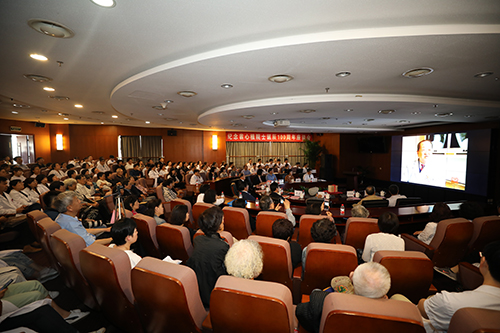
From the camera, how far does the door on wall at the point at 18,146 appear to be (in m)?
10.1

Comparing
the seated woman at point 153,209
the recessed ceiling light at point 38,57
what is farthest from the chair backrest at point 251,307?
the recessed ceiling light at point 38,57

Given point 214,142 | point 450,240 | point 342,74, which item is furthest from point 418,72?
point 214,142

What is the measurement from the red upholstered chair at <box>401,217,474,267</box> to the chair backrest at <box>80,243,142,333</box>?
351 centimetres

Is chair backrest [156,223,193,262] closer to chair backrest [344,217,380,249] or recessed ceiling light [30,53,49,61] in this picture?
chair backrest [344,217,380,249]

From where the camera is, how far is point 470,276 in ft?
6.77

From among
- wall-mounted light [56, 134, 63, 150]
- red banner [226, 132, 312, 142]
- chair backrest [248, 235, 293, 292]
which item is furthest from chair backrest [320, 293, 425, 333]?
wall-mounted light [56, 134, 63, 150]

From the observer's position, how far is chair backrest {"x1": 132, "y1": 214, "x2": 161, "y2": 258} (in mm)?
2816

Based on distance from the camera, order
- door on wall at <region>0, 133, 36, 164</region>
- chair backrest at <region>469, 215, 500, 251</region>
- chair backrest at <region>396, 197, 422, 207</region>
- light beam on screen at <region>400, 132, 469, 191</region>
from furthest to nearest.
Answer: door on wall at <region>0, 133, 36, 164</region> → light beam on screen at <region>400, 132, 469, 191</region> → chair backrest at <region>396, 197, 422, 207</region> → chair backrest at <region>469, 215, 500, 251</region>

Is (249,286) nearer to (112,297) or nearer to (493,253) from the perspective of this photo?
(112,297)

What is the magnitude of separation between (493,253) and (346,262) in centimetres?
91

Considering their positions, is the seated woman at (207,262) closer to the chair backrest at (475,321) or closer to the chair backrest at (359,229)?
the chair backrest at (475,321)

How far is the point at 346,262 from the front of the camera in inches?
73.9

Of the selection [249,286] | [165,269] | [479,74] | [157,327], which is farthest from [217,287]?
[479,74]

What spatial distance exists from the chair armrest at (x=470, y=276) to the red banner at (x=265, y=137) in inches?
527
